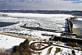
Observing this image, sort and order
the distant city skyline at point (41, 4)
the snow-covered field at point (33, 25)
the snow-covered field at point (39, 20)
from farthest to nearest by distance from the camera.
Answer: the distant city skyline at point (41, 4) → the snow-covered field at point (39, 20) → the snow-covered field at point (33, 25)

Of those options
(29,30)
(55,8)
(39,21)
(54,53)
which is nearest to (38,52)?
(54,53)

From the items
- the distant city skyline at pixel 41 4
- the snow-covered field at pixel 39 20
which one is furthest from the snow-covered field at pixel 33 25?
the distant city skyline at pixel 41 4

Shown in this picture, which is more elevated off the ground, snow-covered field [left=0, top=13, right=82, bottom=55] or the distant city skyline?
the distant city skyline

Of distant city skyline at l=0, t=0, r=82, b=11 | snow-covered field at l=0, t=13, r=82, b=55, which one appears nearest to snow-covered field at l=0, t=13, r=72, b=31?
snow-covered field at l=0, t=13, r=82, b=55

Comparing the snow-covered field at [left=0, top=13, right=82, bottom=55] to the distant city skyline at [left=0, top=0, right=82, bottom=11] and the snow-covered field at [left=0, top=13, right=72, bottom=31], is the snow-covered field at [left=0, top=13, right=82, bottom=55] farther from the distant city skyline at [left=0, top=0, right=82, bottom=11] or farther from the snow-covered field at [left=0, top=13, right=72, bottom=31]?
the distant city skyline at [left=0, top=0, right=82, bottom=11]

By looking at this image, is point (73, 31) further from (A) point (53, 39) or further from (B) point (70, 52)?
(B) point (70, 52)

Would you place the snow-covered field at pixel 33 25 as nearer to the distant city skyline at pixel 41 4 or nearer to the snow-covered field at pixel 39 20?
the snow-covered field at pixel 39 20

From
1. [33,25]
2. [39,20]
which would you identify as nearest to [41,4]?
[39,20]

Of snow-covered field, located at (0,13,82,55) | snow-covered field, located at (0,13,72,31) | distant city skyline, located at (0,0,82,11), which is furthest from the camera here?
distant city skyline, located at (0,0,82,11)
